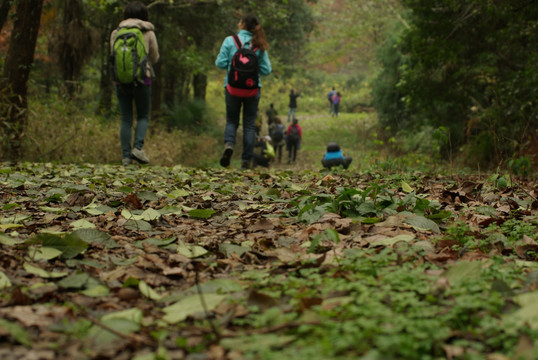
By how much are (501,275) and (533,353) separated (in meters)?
0.61

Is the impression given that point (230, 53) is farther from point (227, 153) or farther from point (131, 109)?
point (131, 109)

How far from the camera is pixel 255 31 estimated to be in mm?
6934

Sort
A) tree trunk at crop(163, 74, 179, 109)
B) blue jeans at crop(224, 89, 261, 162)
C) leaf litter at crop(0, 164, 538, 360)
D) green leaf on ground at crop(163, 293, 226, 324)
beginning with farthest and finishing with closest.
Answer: tree trunk at crop(163, 74, 179, 109) < blue jeans at crop(224, 89, 261, 162) < green leaf on ground at crop(163, 293, 226, 324) < leaf litter at crop(0, 164, 538, 360)

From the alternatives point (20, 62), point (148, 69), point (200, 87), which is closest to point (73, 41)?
point (20, 62)

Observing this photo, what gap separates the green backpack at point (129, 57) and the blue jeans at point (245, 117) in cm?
120

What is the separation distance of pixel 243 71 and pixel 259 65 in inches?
16.3

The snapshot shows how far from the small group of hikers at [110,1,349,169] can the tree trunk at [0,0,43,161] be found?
1.99 meters

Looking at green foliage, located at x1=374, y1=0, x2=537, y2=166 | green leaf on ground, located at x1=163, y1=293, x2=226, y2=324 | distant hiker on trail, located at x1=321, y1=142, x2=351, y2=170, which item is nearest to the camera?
green leaf on ground, located at x1=163, y1=293, x2=226, y2=324

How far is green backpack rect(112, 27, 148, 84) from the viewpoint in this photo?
20.7 ft

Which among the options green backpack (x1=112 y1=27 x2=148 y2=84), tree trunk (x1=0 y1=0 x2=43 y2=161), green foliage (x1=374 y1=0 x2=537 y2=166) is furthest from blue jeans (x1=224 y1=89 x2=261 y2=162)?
green foliage (x1=374 y1=0 x2=537 y2=166)

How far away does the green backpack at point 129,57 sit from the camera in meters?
6.31

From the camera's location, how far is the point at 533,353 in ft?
4.10

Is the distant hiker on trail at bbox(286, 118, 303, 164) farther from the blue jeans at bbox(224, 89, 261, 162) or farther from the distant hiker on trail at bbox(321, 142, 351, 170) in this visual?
the blue jeans at bbox(224, 89, 261, 162)

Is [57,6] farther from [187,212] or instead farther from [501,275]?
[501,275]
